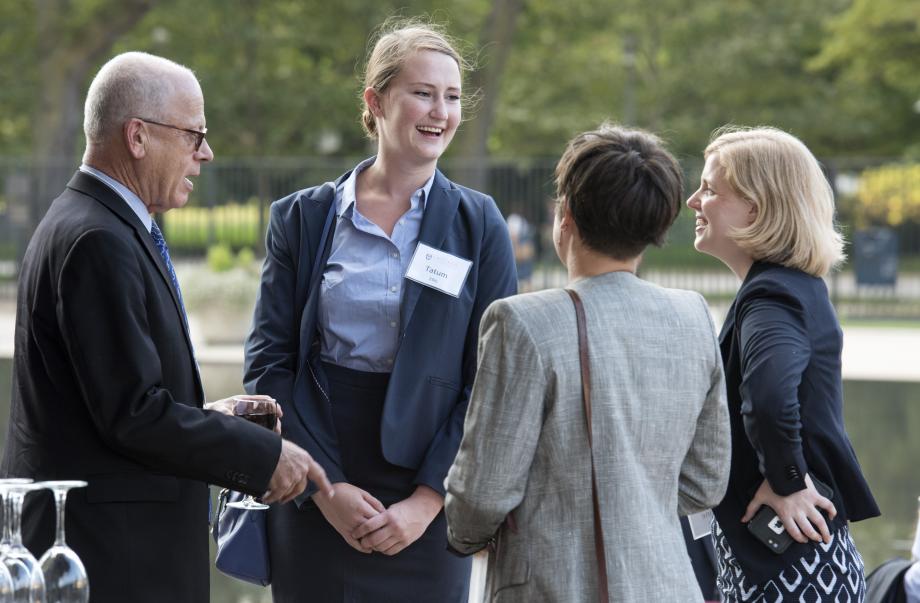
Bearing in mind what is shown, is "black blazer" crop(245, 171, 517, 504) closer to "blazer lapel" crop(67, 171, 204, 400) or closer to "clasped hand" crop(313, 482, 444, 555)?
"clasped hand" crop(313, 482, 444, 555)

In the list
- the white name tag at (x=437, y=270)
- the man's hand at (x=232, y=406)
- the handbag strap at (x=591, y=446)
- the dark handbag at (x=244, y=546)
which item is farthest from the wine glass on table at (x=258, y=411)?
the handbag strap at (x=591, y=446)

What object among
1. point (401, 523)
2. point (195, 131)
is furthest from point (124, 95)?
point (401, 523)

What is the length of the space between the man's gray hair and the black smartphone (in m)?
1.83

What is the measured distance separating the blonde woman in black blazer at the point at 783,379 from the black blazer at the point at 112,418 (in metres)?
1.28

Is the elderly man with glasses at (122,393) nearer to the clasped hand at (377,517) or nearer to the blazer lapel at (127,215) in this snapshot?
the blazer lapel at (127,215)

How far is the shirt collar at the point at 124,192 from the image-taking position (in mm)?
3068

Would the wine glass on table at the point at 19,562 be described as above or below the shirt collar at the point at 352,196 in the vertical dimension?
below

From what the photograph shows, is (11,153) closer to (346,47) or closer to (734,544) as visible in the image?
(346,47)

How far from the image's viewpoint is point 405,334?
3.51 m

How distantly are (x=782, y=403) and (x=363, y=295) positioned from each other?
1156 mm

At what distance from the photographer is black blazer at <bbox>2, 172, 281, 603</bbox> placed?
2846mm

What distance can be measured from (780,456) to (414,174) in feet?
4.19

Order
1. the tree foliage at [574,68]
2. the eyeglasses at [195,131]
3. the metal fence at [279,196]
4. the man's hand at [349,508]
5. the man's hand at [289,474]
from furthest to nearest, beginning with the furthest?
the tree foliage at [574,68]
the metal fence at [279,196]
the man's hand at [349,508]
the eyeglasses at [195,131]
the man's hand at [289,474]

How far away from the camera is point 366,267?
3.60 metres
